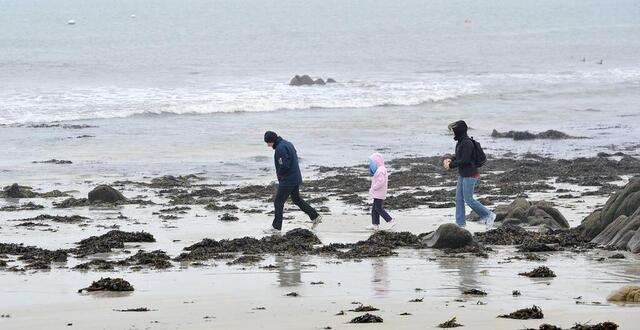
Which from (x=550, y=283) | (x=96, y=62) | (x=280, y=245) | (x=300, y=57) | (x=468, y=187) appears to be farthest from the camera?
(x=300, y=57)

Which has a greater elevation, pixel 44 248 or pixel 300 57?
pixel 300 57

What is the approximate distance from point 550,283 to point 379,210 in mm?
5170

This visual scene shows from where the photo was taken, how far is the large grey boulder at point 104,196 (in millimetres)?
17484

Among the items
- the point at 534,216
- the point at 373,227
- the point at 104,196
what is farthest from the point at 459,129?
the point at 104,196

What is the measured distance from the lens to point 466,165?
1400cm

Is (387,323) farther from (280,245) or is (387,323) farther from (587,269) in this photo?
(280,245)

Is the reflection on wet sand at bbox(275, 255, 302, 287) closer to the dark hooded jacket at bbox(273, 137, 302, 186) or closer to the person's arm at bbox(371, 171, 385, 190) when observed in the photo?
the dark hooded jacket at bbox(273, 137, 302, 186)

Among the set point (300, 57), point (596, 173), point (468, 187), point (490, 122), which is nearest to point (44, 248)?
point (468, 187)

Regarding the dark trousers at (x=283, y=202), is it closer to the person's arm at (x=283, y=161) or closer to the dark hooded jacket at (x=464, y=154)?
the person's arm at (x=283, y=161)

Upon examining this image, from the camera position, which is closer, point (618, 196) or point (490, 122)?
point (618, 196)

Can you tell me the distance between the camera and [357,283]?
9.98 m

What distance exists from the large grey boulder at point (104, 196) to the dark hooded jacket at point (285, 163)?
3.97m

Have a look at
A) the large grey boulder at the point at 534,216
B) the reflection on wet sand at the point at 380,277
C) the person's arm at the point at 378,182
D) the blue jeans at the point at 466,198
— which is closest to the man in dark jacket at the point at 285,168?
the person's arm at the point at 378,182

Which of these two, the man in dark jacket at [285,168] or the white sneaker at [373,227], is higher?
the man in dark jacket at [285,168]
